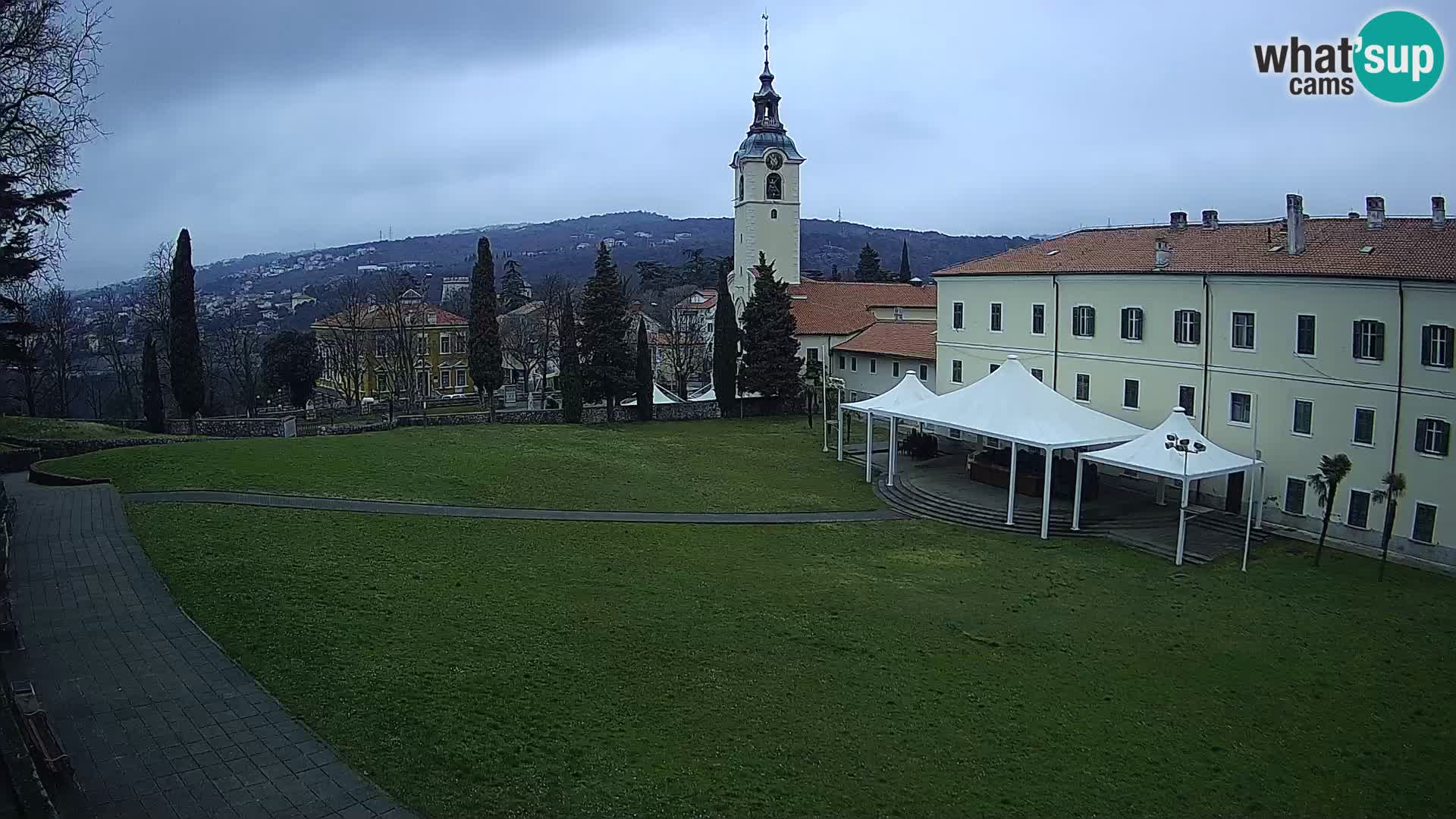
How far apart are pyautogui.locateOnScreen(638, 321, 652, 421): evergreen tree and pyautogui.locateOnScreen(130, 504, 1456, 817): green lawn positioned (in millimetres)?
19315

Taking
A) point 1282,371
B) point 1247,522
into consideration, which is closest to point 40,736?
point 1247,522

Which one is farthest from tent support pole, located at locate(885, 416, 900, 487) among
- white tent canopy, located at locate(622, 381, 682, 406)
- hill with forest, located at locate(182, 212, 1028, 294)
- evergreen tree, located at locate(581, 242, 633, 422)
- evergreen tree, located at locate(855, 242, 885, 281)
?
hill with forest, located at locate(182, 212, 1028, 294)

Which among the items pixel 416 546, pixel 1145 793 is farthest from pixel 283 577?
pixel 1145 793

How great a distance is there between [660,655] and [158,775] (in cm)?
620

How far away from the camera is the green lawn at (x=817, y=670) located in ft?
32.5

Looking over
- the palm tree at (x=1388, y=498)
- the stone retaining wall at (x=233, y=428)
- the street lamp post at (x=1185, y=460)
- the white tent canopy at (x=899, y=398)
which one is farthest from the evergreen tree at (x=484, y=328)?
the palm tree at (x=1388, y=498)

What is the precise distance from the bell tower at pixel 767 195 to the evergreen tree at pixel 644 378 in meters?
11.2

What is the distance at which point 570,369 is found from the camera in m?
36.8

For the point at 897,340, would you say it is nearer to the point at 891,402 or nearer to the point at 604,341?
the point at 891,402

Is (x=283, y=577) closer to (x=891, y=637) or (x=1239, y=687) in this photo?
(x=891, y=637)

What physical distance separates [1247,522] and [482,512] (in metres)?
17.0

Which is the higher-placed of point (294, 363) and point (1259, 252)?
point (1259, 252)

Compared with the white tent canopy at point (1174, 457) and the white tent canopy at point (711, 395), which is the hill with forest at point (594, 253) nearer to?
the white tent canopy at point (711, 395)

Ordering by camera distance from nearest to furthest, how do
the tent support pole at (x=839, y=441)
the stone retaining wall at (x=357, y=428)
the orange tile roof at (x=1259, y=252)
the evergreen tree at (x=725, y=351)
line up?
the orange tile roof at (x=1259, y=252)
the tent support pole at (x=839, y=441)
the stone retaining wall at (x=357, y=428)
the evergreen tree at (x=725, y=351)
